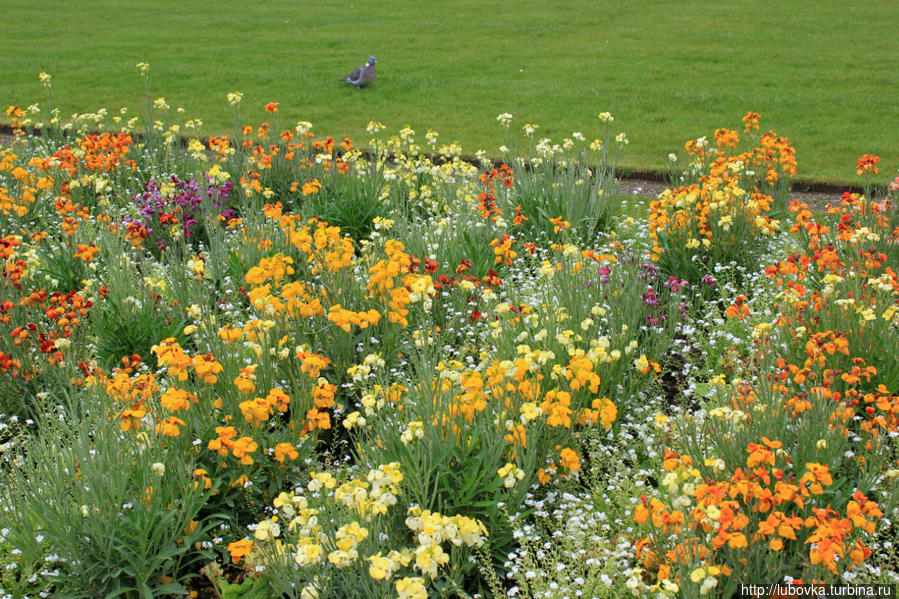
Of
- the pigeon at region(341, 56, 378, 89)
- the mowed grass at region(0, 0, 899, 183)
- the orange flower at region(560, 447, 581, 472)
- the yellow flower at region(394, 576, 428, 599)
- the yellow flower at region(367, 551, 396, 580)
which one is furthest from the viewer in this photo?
the pigeon at region(341, 56, 378, 89)

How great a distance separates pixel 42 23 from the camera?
19.3 metres

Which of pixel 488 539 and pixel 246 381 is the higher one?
pixel 246 381

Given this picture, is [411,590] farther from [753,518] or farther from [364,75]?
[364,75]

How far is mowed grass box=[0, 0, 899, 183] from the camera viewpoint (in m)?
10.5

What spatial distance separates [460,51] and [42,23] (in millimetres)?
10756

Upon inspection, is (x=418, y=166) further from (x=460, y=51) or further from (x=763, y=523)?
(x=460, y=51)

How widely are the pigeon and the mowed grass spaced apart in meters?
0.22

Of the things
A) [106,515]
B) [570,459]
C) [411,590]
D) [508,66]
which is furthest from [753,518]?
[508,66]

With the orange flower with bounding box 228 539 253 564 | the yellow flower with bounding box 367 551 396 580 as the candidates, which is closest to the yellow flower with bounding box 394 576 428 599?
the yellow flower with bounding box 367 551 396 580

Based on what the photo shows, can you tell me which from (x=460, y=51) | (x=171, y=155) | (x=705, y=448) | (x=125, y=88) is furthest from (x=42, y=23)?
(x=705, y=448)

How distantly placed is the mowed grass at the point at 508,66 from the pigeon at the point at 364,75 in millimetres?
224

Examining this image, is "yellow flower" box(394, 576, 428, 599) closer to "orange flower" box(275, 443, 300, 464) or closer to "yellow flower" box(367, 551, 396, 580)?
"yellow flower" box(367, 551, 396, 580)

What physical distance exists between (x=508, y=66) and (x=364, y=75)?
2873mm

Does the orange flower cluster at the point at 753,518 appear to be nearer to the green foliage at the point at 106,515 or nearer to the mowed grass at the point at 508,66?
the green foliage at the point at 106,515
